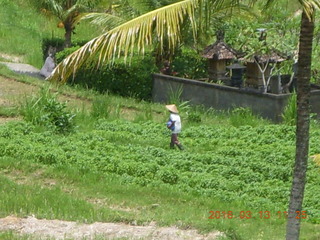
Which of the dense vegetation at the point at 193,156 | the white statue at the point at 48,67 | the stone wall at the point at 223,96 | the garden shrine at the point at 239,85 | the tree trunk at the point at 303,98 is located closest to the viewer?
the tree trunk at the point at 303,98

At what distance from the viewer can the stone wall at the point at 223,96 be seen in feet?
60.5

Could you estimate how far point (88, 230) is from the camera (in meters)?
9.85

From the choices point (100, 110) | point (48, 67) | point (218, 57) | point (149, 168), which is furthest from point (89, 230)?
point (48, 67)

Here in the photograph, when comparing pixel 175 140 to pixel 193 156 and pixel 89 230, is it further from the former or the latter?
pixel 89 230

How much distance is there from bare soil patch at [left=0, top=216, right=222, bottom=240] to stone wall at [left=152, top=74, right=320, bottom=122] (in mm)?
8628

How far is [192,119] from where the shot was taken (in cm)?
1808

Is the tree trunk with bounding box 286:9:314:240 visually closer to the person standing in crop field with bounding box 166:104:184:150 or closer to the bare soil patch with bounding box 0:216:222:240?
the bare soil patch with bounding box 0:216:222:240

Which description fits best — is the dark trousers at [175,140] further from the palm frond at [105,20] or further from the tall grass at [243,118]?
the palm frond at [105,20]

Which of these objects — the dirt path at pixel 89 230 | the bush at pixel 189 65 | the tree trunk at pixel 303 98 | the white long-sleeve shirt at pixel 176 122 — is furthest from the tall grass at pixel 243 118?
the tree trunk at pixel 303 98

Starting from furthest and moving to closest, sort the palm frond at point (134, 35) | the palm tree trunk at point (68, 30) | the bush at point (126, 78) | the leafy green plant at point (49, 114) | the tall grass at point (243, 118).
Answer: the palm tree trunk at point (68, 30) < the bush at point (126, 78) < the tall grass at point (243, 118) < the leafy green plant at point (49, 114) < the palm frond at point (134, 35)

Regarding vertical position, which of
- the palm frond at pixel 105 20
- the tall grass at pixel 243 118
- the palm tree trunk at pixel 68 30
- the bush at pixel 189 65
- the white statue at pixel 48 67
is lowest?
the tall grass at pixel 243 118

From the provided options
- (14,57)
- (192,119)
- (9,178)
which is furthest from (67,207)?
(14,57)

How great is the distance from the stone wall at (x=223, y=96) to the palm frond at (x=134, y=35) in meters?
9.65

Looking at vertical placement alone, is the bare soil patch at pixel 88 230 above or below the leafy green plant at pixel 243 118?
below
